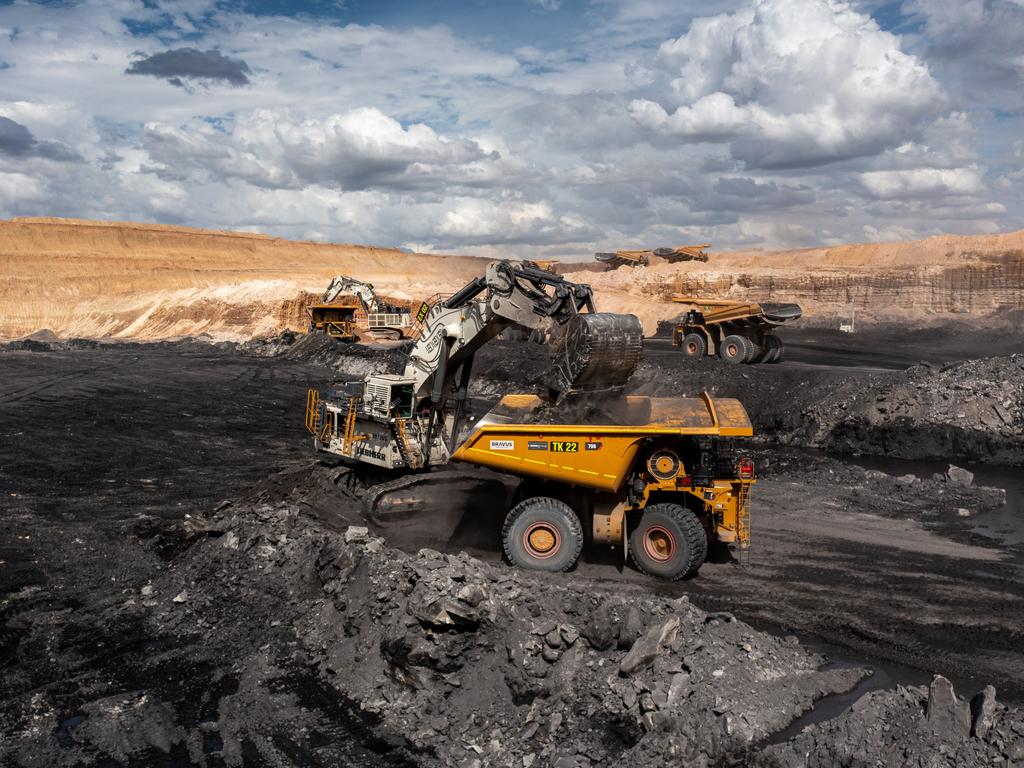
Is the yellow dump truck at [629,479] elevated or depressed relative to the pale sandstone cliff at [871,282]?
depressed

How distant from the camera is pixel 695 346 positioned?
27828 millimetres

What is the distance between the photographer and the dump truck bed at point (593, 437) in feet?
30.3

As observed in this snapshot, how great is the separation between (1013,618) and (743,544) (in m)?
2.75

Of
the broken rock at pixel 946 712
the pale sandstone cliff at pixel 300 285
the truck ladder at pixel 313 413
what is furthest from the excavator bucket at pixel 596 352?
the pale sandstone cliff at pixel 300 285

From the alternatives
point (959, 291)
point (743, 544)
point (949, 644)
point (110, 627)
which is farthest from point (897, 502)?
point (959, 291)

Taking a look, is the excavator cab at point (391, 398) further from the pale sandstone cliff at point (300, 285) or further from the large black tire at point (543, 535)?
the pale sandstone cliff at point (300, 285)

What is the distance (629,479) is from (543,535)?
117 cm

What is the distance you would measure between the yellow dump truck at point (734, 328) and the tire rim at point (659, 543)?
1742 centimetres

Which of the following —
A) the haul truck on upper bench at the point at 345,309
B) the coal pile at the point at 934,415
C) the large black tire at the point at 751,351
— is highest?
the haul truck on upper bench at the point at 345,309

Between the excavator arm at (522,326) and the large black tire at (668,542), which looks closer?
the excavator arm at (522,326)

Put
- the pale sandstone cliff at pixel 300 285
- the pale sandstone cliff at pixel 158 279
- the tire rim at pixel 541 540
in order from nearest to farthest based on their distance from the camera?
the tire rim at pixel 541 540 < the pale sandstone cliff at pixel 300 285 < the pale sandstone cliff at pixel 158 279

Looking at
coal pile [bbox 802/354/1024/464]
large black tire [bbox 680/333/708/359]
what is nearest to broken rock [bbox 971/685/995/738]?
coal pile [bbox 802/354/1024/464]

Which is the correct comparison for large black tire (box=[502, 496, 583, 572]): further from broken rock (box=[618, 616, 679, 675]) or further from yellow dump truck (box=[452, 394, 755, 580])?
broken rock (box=[618, 616, 679, 675])

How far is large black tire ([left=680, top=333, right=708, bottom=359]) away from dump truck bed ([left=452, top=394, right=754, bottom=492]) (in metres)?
18.2
